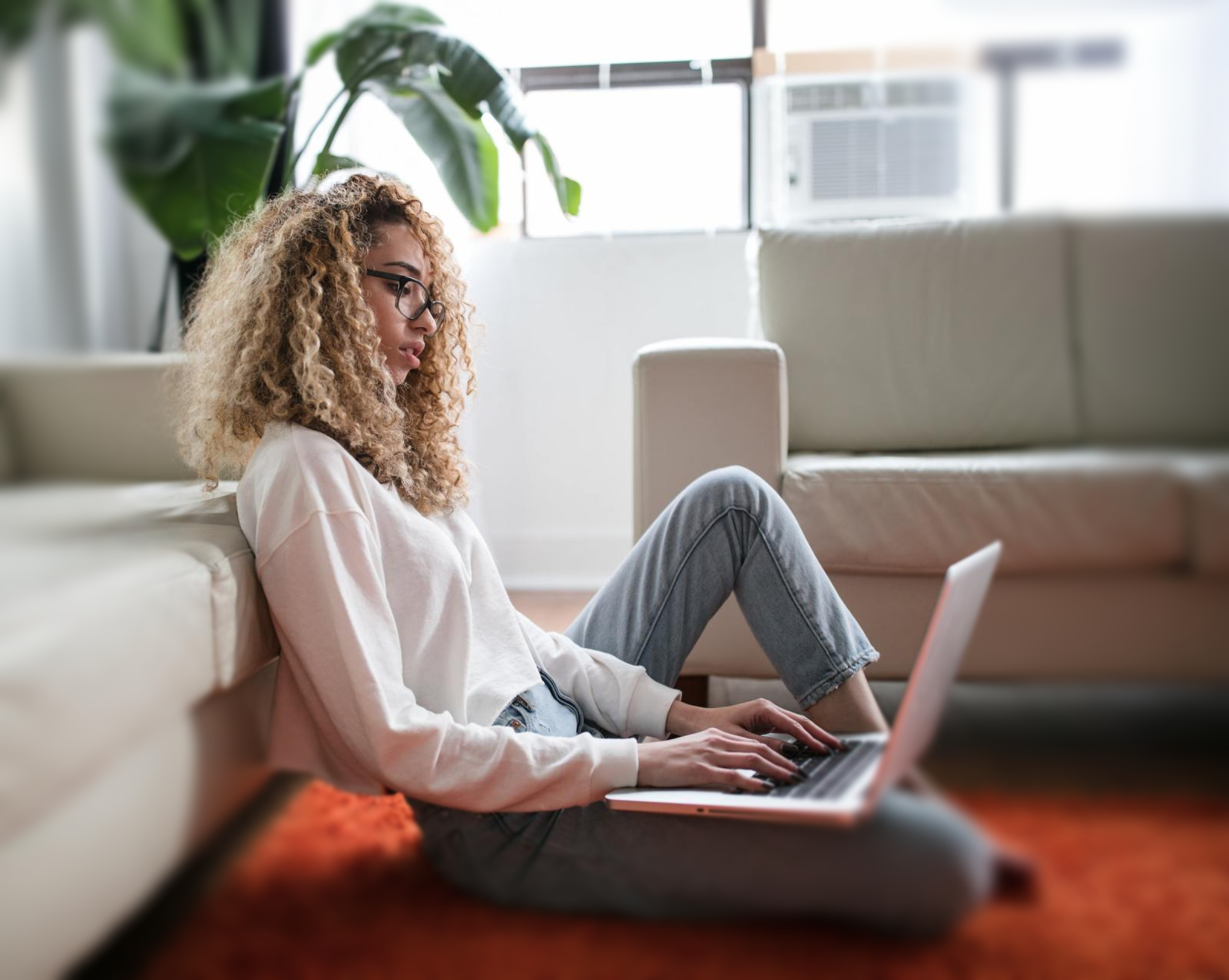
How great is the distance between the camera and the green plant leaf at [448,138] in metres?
1.70

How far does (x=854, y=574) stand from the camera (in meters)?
1.22

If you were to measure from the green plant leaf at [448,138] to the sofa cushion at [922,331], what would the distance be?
50 centimetres

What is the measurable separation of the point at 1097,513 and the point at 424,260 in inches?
20.5

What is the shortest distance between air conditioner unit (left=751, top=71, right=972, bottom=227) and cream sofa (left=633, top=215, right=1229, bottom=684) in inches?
1.9

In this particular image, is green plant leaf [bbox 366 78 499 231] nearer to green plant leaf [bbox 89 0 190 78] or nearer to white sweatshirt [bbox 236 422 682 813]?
white sweatshirt [bbox 236 422 682 813]

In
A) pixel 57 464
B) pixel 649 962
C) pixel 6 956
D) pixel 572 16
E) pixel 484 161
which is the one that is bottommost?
pixel 649 962

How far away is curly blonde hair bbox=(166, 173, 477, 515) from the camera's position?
27.5 inches

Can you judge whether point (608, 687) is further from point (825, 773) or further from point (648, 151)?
point (648, 151)

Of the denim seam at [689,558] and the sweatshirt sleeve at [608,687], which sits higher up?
the denim seam at [689,558]

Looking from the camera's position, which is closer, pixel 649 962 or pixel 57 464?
pixel 57 464

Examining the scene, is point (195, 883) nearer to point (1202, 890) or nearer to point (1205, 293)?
point (1202, 890)

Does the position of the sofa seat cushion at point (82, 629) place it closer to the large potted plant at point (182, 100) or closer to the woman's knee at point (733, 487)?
the large potted plant at point (182, 100)

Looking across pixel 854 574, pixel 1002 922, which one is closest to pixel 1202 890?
pixel 1002 922

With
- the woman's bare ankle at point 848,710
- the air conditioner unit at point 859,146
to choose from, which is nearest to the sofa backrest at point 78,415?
the air conditioner unit at point 859,146
